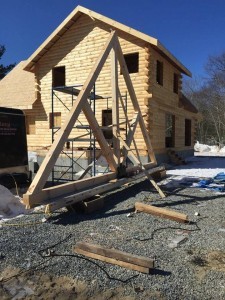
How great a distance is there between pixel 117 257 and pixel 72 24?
15.2 meters

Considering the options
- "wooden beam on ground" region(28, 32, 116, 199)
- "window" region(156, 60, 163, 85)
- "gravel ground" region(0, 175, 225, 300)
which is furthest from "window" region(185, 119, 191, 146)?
"gravel ground" region(0, 175, 225, 300)

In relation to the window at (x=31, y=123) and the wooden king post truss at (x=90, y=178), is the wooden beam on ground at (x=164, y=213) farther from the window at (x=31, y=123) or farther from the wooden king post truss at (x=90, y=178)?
the window at (x=31, y=123)

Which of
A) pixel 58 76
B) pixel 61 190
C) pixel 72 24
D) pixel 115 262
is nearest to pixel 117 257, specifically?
pixel 115 262

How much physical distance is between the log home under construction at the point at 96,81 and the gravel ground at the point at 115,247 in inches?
298

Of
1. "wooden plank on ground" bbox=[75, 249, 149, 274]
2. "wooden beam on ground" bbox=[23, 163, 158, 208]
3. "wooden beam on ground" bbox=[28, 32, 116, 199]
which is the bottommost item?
"wooden plank on ground" bbox=[75, 249, 149, 274]

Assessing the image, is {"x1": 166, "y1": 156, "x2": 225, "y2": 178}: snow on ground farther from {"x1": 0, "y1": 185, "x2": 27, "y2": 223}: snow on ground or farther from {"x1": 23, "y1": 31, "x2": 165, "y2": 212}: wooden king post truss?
{"x1": 0, "y1": 185, "x2": 27, "y2": 223}: snow on ground

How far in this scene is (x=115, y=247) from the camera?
5.18 metres

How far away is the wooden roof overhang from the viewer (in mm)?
14462

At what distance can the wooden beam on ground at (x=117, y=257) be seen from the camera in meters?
4.24

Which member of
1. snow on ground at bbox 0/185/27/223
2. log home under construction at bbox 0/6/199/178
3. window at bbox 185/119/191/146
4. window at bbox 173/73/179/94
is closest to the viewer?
snow on ground at bbox 0/185/27/223

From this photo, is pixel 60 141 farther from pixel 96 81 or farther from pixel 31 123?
pixel 31 123

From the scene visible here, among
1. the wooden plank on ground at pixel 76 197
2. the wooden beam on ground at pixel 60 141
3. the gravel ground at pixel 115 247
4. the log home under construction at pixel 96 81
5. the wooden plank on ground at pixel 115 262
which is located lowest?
the gravel ground at pixel 115 247

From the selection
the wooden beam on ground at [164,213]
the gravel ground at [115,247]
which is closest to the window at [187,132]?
the gravel ground at [115,247]

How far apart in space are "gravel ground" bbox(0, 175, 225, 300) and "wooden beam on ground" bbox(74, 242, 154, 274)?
0.30 feet
